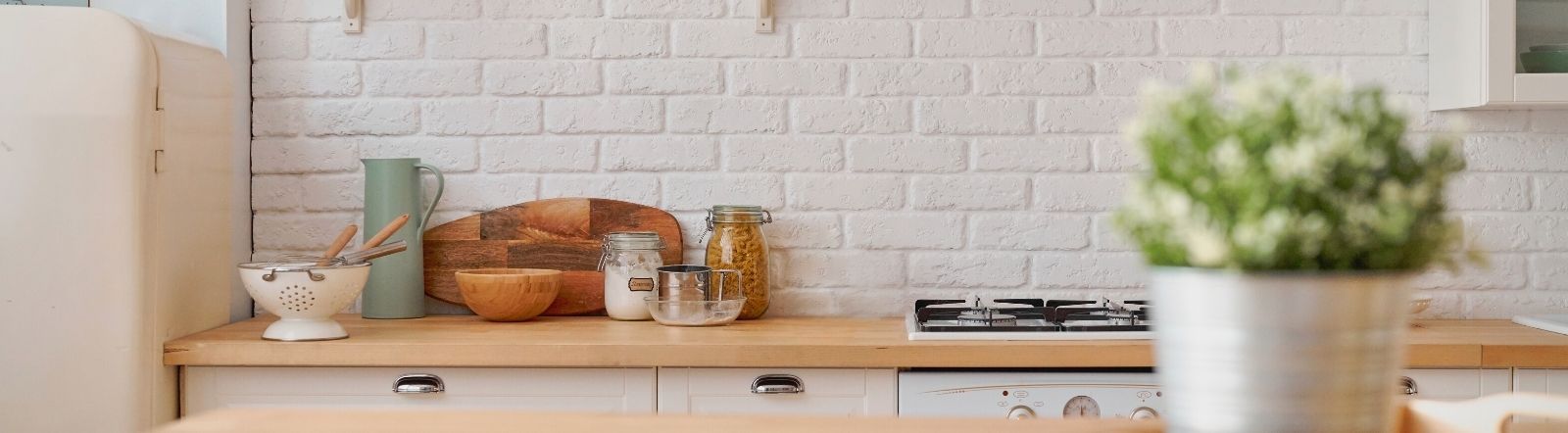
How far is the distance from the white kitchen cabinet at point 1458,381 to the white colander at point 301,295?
6.29ft

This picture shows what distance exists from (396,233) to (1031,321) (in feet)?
4.39

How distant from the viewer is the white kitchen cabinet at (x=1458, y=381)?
2.13 metres

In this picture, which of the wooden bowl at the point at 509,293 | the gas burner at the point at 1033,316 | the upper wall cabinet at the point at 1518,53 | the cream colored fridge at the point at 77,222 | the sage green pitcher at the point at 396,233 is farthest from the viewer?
the sage green pitcher at the point at 396,233

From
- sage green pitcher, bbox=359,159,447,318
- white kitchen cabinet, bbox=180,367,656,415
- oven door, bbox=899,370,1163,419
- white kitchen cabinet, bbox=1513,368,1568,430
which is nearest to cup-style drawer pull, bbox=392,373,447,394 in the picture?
white kitchen cabinet, bbox=180,367,656,415

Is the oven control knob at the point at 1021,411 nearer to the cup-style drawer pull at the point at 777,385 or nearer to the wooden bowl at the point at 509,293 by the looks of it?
the cup-style drawer pull at the point at 777,385

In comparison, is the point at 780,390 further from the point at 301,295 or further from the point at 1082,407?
the point at 301,295

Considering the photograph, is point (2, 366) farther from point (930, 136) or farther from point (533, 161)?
point (930, 136)

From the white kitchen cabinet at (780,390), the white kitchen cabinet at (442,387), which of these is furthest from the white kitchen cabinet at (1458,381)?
the white kitchen cabinet at (442,387)

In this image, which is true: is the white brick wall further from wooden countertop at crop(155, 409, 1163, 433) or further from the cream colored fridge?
wooden countertop at crop(155, 409, 1163, 433)

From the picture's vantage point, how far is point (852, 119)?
2.66 metres

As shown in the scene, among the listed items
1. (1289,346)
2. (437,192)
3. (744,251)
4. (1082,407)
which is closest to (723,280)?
(744,251)

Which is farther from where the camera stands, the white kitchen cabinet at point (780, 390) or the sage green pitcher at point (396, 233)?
the sage green pitcher at point (396, 233)

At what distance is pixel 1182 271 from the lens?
780 millimetres

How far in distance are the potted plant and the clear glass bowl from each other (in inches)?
63.7
